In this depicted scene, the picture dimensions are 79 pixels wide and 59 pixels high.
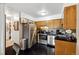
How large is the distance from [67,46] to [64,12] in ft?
2.39

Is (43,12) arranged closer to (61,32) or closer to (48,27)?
(48,27)

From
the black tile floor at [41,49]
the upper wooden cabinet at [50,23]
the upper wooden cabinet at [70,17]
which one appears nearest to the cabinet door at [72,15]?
the upper wooden cabinet at [70,17]

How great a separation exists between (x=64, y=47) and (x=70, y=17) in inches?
26.0

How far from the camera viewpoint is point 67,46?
194 centimetres

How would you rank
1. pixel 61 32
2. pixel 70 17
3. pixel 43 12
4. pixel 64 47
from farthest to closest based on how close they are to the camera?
pixel 61 32
pixel 64 47
pixel 70 17
pixel 43 12

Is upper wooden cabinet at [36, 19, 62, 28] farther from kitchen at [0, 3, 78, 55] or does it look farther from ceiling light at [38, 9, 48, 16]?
ceiling light at [38, 9, 48, 16]

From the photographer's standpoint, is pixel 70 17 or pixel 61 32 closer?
pixel 70 17

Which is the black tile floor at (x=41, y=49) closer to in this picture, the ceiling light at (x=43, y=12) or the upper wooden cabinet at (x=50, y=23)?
the upper wooden cabinet at (x=50, y=23)

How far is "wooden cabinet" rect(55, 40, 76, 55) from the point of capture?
1.84m

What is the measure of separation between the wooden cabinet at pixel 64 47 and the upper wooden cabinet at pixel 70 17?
0.37 m

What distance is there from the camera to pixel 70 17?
5.97ft

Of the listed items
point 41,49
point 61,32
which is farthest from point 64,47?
point 41,49

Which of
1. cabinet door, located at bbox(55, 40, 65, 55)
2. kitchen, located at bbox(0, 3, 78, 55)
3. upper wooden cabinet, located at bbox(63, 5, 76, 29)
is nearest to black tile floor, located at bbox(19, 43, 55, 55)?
kitchen, located at bbox(0, 3, 78, 55)
